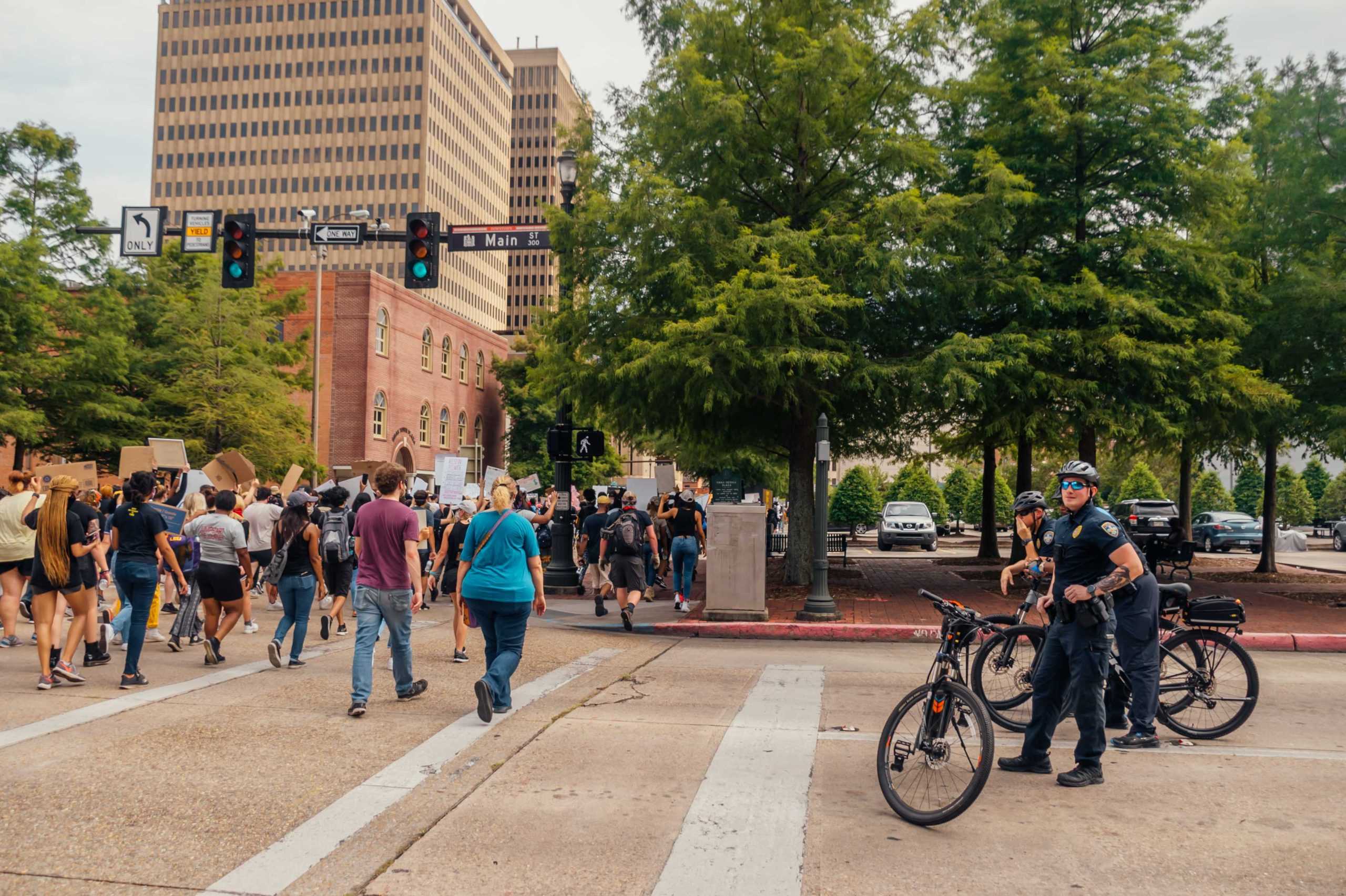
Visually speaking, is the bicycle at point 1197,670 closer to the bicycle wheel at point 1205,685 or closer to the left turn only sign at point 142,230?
the bicycle wheel at point 1205,685

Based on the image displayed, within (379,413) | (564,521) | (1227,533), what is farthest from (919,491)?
(564,521)

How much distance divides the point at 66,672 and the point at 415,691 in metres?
3.04

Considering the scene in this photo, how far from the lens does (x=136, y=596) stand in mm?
9094

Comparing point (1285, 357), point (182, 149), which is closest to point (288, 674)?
point (1285, 357)

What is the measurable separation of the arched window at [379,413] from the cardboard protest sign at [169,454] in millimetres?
34530

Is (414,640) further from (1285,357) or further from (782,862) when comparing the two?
(1285,357)

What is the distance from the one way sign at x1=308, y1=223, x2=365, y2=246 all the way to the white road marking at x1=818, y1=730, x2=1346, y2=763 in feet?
38.4

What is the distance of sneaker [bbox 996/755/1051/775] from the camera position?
638cm

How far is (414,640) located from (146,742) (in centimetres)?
549

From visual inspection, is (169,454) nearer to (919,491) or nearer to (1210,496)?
(919,491)

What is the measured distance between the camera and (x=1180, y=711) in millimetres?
7730

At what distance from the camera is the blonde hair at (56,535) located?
28.7 ft

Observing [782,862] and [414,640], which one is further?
[414,640]

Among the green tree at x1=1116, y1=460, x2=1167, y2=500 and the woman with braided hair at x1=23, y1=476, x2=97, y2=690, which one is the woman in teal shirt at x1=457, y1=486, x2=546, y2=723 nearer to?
the woman with braided hair at x1=23, y1=476, x2=97, y2=690
